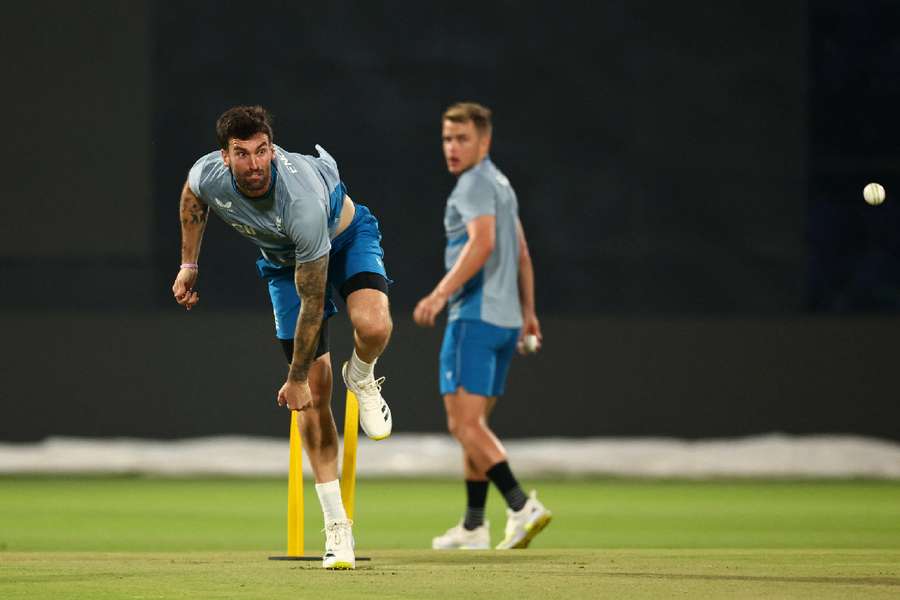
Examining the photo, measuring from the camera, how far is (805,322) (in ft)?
44.2

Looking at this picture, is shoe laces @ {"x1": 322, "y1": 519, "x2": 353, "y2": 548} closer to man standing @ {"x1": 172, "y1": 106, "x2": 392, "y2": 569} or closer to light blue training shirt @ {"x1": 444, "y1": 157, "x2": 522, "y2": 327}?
man standing @ {"x1": 172, "y1": 106, "x2": 392, "y2": 569}

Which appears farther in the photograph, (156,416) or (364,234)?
(156,416)

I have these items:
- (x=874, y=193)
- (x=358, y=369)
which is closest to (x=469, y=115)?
(x=358, y=369)

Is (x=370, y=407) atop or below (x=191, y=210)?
below

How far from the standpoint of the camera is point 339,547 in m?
6.59

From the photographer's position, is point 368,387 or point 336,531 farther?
point 368,387

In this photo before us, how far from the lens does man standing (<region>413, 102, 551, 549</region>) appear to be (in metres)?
8.16

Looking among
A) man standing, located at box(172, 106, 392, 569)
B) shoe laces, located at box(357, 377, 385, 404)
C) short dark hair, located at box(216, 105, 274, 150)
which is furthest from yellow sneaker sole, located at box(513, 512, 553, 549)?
short dark hair, located at box(216, 105, 274, 150)

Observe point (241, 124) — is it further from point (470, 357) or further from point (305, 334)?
point (470, 357)

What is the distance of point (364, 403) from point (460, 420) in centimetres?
139

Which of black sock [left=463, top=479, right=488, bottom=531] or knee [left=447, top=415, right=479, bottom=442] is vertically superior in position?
knee [left=447, top=415, right=479, bottom=442]

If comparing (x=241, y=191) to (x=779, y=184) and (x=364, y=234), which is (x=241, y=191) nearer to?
(x=364, y=234)

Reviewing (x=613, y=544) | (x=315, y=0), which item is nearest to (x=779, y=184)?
(x=315, y=0)

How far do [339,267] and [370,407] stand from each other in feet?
1.89
